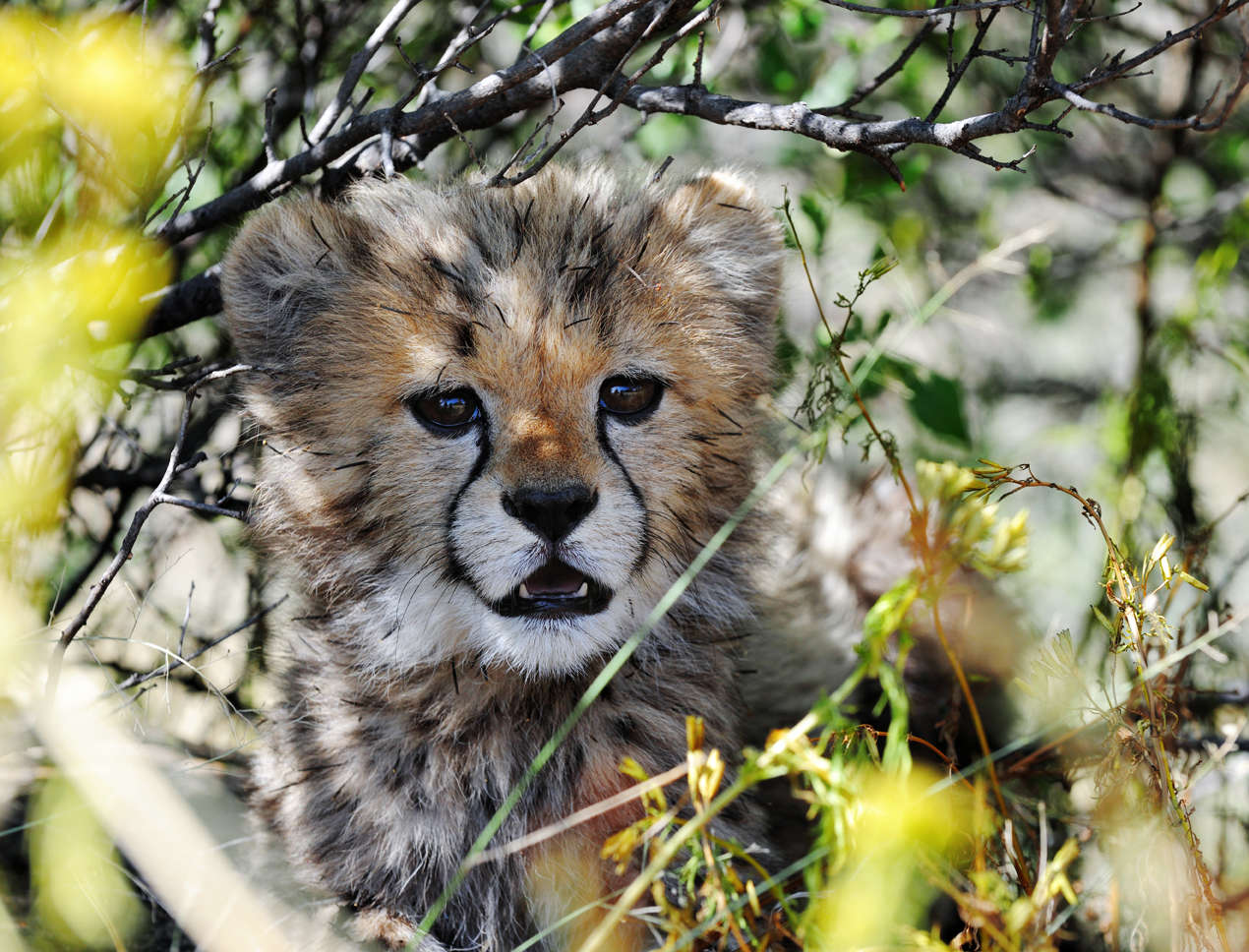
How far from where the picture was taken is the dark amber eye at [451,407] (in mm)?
1892

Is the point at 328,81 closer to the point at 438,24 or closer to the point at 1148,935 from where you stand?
the point at 438,24

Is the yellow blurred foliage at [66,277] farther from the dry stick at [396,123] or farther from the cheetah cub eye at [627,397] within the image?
the cheetah cub eye at [627,397]

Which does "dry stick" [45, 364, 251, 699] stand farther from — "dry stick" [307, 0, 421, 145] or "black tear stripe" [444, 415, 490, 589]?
"dry stick" [307, 0, 421, 145]

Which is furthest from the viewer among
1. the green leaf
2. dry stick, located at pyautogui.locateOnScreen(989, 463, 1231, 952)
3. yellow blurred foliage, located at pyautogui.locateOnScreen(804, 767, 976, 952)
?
the green leaf

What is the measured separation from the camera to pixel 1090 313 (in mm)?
4312

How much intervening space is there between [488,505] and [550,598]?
21cm

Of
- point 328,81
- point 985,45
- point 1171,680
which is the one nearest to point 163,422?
point 328,81

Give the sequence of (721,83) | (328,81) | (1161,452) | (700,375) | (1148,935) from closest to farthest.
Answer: (1148,935) → (700,375) → (1161,452) → (328,81) → (721,83)

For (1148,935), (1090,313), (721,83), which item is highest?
(721,83)

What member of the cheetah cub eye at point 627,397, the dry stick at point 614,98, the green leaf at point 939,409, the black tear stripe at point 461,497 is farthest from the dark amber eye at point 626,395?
the green leaf at point 939,409

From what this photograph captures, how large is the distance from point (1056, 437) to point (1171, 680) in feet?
Answer: 4.77

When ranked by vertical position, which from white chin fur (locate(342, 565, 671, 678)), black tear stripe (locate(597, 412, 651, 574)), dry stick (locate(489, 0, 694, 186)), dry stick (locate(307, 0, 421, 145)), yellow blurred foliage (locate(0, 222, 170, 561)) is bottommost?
white chin fur (locate(342, 565, 671, 678))

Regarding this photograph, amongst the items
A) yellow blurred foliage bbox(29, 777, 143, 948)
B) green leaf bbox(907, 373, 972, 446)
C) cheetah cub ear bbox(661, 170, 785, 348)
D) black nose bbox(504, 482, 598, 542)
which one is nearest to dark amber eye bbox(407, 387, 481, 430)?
black nose bbox(504, 482, 598, 542)

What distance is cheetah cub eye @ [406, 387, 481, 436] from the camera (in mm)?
1892
